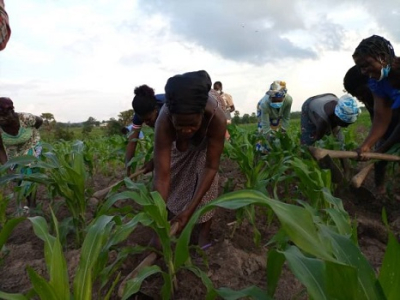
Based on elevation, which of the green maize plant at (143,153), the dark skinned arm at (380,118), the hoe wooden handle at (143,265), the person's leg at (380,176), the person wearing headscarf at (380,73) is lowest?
the hoe wooden handle at (143,265)

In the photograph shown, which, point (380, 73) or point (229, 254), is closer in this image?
point (229, 254)

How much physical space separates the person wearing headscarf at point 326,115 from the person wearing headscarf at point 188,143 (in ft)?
5.29

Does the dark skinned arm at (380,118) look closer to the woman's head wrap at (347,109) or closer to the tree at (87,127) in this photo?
the woman's head wrap at (347,109)

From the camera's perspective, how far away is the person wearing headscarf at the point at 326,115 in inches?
135

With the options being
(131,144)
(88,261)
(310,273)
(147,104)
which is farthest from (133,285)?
(131,144)

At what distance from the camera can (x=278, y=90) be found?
4742mm

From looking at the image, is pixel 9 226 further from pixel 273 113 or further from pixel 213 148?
pixel 273 113

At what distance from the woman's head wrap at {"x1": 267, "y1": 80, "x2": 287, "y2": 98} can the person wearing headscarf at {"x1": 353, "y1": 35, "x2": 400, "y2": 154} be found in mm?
1836

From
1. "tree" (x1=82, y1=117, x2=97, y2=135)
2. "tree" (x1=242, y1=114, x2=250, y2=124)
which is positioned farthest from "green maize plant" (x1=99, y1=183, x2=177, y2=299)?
"tree" (x1=242, y1=114, x2=250, y2=124)

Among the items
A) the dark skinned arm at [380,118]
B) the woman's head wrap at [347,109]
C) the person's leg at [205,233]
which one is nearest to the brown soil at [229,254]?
the person's leg at [205,233]

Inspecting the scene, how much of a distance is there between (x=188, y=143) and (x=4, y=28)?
4.15 ft

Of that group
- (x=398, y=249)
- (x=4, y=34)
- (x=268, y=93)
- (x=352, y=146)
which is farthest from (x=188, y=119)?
(x=268, y=93)

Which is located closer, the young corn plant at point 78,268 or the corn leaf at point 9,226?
the young corn plant at point 78,268

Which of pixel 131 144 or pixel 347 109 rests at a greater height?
pixel 347 109
